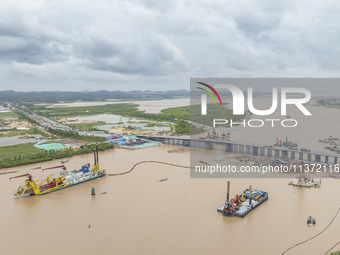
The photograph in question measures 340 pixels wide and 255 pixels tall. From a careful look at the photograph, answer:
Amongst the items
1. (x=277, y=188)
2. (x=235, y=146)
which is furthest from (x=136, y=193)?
(x=235, y=146)

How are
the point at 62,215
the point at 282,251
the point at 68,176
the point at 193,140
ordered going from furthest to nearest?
the point at 193,140 → the point at 68,176 → the point at 62,215 → the point at 282,251

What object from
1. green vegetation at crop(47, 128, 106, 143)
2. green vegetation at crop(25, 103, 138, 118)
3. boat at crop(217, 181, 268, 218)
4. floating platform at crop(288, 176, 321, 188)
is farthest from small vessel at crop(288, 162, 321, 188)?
green vegetation at crop(25, 103, 138, 118)

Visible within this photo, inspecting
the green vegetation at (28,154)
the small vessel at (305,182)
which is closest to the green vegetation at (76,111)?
the green vegetation at (28,154)

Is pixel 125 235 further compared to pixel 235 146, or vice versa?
pixel 235 146

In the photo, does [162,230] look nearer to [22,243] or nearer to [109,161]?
[22,243]

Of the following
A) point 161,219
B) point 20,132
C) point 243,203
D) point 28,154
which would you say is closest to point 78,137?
point 28,154

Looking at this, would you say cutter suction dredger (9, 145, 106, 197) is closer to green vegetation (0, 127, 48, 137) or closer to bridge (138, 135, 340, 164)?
bridge (138, 135, 340, 164)

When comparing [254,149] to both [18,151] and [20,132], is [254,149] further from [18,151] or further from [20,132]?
[20,132]
